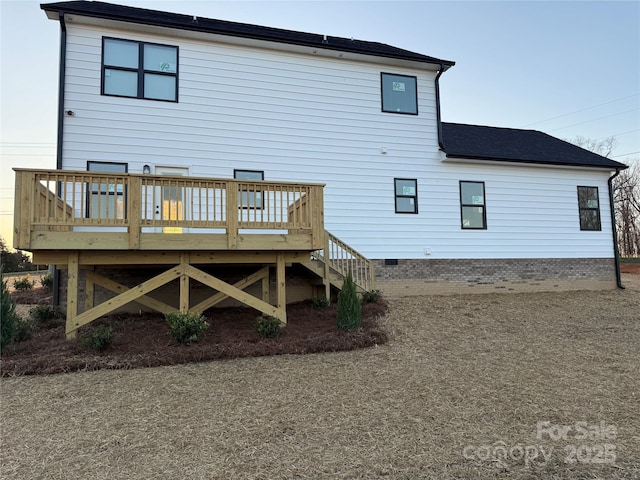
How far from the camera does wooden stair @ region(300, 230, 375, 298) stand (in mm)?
8492

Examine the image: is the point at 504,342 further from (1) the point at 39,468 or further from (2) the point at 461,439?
(1) the point at 39,468

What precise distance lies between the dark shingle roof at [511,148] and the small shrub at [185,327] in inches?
324

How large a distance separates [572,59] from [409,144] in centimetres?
1162

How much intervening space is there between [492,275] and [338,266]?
17.1 feet

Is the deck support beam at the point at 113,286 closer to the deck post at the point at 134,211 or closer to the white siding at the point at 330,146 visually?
the deck post at the point at 134,211

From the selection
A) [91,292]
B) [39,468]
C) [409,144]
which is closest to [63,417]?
[39,468]

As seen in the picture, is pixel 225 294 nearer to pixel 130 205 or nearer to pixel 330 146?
pixel 130 205

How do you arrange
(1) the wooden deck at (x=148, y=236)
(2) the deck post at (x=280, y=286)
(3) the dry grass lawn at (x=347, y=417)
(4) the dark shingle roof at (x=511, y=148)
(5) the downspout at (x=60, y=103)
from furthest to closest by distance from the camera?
(4) the dark shingle roof at (x=511, y=148) → (5) the downspout at (x=60, y=103) → (2) the deck post at (x=280, y=286) → (1) the wooden deck at (x=148, y=236) → (3) the dry grass lawn at (x=347, y=417)

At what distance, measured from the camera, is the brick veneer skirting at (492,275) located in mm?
10492

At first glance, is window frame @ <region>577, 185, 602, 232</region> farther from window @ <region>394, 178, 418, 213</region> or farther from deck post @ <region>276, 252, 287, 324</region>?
deck post @ <region>276, 252, 287, 324</region>

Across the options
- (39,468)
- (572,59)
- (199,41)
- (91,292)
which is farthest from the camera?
(572,59)

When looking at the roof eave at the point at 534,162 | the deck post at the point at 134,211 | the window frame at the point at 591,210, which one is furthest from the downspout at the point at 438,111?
the deck post at the point at 134,211

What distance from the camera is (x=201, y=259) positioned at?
260 inches

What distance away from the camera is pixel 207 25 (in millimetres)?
9539
